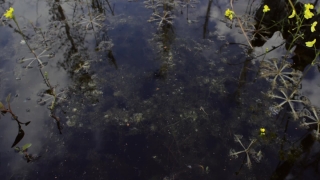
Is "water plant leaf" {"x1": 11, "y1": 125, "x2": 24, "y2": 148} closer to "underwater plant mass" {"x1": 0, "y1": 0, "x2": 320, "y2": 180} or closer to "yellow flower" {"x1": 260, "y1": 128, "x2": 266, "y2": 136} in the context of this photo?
"underwater plant mass" {"x1": 0, "y1": 0, "x2": 320, "y2": 180}

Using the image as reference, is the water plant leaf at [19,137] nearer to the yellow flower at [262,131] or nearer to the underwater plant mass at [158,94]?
the underwater plant mass at [158,94]

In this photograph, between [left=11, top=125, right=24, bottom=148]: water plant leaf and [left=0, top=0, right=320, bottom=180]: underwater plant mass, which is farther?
[left=11, top=125, right=24, bottom=148]: water plant leaf

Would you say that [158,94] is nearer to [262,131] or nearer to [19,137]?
[262,131]

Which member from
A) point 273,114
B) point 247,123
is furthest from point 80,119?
point 273,114

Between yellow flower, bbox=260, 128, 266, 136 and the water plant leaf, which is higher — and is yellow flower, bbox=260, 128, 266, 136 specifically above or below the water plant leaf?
below

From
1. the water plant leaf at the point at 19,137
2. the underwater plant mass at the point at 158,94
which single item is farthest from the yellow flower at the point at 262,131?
the water plant leaf at the point at 19,137

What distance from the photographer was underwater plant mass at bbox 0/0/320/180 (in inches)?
92.3

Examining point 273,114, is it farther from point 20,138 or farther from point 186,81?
point 20,138

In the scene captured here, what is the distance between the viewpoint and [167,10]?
4.02 m

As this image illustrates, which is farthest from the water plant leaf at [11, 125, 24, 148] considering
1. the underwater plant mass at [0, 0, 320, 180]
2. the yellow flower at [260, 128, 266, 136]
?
the yellow flower at [260, 128, 266, 136]

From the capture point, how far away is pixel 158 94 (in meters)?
2.86

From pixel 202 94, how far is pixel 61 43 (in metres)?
1.99

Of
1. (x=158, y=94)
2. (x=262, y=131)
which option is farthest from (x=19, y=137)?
(x=262, y=131)

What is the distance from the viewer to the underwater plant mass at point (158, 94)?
2.34 m
